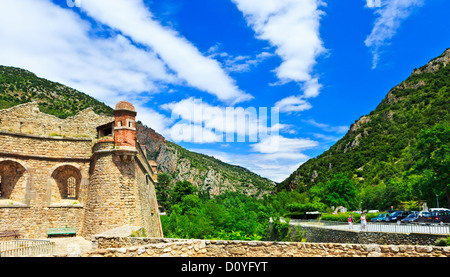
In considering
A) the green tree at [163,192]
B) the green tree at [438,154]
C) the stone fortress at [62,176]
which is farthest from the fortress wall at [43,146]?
the green tree at [163,192]

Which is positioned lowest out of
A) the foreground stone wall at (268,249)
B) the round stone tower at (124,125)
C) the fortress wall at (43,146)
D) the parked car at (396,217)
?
the parked car at (396,217)

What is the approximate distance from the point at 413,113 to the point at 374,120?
67.2ft

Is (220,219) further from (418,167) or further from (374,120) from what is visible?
(374,120)

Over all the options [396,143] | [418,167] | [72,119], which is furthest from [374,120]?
[72,119]

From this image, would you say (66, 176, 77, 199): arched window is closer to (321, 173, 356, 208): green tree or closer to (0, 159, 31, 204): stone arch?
(0, 159, 31, 204): stone arch

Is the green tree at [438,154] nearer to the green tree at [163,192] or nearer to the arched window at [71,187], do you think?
the arched window at [71,187]

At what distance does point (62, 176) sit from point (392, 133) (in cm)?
9467

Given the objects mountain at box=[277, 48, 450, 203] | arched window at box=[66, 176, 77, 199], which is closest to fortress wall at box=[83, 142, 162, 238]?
arched window at box=[66, 176, 77, 199]

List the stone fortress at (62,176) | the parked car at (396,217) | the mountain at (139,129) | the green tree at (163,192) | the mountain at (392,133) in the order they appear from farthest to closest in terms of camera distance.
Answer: the mountain at (392,133), the green tree at (163,192), the mountain at (139,129), the parked car at (396,217), the stone fortress at (62,176)

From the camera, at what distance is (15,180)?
15.8m

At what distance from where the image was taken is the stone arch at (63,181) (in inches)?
651

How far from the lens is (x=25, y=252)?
1091cm

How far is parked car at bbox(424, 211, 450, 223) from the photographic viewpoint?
21141mm
